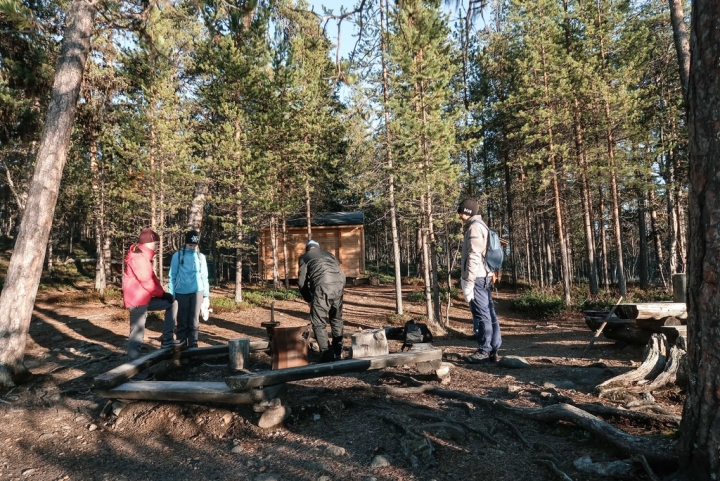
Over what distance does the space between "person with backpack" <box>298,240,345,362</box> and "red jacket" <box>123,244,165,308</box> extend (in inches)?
79.7

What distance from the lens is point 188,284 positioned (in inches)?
263

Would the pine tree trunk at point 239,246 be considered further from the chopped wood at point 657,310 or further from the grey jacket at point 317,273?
the chopped wood at point 657,310

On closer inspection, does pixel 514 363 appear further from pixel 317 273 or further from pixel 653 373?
pixel 317 273

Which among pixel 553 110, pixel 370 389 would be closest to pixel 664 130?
pixel 553 110

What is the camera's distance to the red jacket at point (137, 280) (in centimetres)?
586

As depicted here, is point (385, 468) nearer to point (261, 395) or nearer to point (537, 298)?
point (261, 395)

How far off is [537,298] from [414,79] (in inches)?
372

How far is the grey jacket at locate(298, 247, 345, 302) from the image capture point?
5996 mm

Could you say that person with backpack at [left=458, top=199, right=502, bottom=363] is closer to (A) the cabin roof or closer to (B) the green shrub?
(B) the green shrub

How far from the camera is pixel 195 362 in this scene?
22.5 feet

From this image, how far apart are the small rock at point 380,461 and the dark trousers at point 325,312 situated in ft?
8.15

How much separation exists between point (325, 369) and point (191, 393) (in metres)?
1.36

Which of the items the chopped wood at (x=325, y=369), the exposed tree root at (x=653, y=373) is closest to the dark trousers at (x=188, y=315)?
the chopped wood at (x=325, y=369)

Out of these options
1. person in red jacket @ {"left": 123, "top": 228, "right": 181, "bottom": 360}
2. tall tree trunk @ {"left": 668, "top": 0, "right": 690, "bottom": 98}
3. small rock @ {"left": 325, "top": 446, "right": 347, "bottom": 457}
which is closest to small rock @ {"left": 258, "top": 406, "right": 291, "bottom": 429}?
small rock @ {"left": 325, "top": 446, "right": 347, "bottom": 457}
